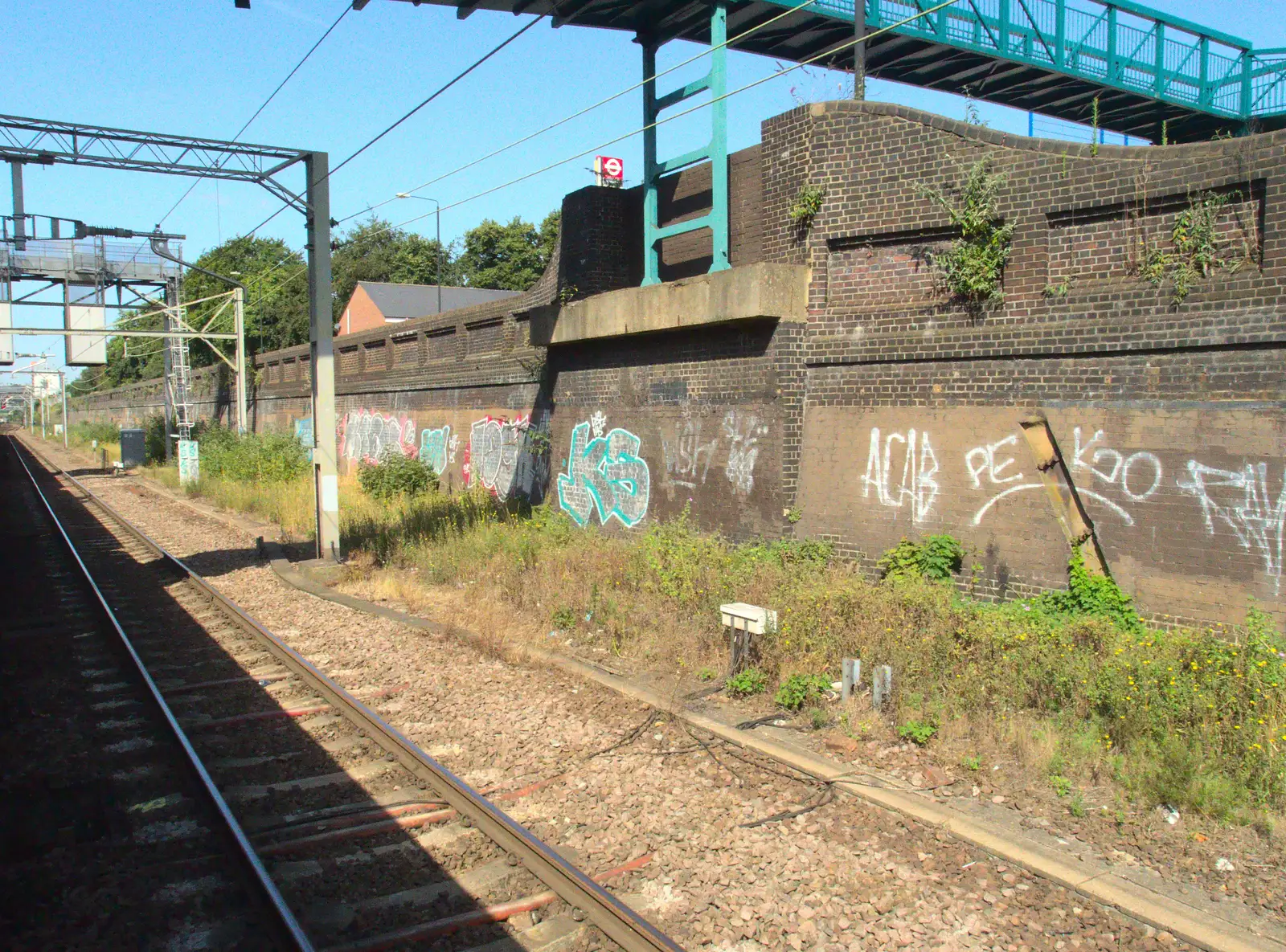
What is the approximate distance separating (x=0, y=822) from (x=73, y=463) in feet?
152

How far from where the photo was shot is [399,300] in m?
54.7

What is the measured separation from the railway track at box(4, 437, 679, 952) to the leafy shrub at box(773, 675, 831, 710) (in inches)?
87.7

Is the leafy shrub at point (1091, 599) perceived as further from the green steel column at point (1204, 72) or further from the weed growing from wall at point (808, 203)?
the green steel column at point (1204, 72)

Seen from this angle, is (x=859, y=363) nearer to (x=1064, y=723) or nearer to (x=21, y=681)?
(x=1064, y=723)

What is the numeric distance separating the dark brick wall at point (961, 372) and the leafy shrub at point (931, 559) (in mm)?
142

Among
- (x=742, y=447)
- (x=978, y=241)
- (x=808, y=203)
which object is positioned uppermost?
(x=808, y=203)

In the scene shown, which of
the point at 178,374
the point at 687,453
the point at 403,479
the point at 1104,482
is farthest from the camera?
the point at 178,374

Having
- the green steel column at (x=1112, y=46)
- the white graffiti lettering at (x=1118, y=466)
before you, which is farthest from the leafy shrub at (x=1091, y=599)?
the green steel column at (x=1112, y=46)

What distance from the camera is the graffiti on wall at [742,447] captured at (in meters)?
11.2

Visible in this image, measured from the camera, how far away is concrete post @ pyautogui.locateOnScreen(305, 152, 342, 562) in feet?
46.9

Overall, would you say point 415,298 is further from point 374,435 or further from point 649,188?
point 649,188

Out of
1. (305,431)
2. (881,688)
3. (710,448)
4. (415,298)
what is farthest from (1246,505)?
(415,298)

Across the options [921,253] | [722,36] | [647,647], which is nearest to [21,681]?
[647,647]

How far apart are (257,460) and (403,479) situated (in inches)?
341
